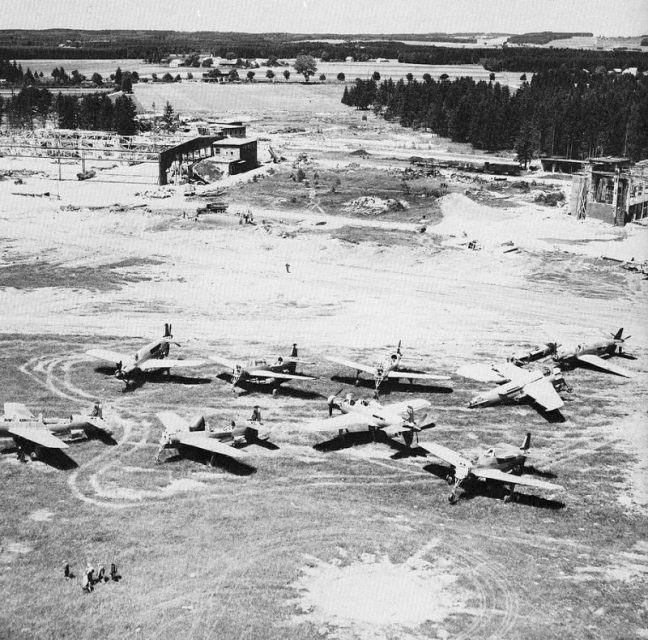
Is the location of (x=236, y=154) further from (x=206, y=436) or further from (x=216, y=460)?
(x=216, y=460)

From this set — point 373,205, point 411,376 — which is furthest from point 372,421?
point 373,205

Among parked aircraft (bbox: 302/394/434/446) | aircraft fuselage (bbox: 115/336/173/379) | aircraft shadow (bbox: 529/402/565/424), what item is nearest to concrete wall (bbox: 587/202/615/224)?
aircraft shadow (bbox: 529/402/565/424)

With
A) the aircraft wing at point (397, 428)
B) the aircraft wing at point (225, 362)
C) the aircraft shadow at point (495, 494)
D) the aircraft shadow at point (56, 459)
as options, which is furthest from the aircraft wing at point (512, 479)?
the aircraft shadow at point (56, 459)

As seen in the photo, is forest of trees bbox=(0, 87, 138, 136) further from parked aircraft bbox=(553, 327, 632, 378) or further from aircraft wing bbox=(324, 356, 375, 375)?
parked aircraft bbox=(553, 327, 632, 378)

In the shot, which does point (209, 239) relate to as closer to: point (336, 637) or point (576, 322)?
point (576, 322)

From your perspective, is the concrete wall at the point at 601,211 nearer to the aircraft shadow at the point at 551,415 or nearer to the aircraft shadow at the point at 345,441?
the aircraft shadow at the point at 551,415

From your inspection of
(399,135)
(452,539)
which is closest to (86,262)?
(452,539)
